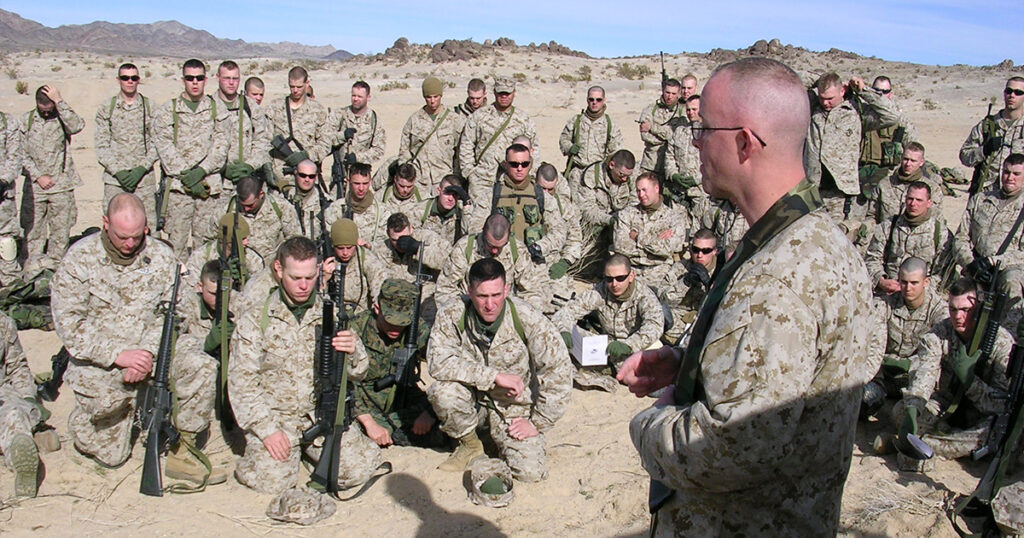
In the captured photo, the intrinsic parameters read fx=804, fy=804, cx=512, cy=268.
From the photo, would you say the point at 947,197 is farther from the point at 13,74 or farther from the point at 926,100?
the point at 13,74

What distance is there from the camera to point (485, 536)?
15.1ft

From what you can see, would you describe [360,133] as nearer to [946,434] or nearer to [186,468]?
[186,468]

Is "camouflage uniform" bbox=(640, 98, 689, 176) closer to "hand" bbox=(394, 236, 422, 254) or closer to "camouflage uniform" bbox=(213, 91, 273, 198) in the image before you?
"hand" bbox=(394, 236, 422, 254)

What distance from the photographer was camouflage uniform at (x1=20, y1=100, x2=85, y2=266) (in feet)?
29.0

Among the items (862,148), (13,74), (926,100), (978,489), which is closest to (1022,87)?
(862,148)

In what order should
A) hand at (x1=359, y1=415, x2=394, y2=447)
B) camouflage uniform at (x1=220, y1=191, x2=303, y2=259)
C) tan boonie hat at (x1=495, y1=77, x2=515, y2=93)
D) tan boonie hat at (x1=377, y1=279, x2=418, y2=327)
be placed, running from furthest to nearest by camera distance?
tan boonie hat at (x1=495, y1=77, x2=515, y2=93) → camouflage uniform at (x1=220, y1=191, x2=303, y2=259) → tan boonie hat at (x1=377, y1=279, x2=418, y2=327) → hand at (x1=359, y1=415, x2=394, y2=447)

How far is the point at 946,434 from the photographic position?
539 cm

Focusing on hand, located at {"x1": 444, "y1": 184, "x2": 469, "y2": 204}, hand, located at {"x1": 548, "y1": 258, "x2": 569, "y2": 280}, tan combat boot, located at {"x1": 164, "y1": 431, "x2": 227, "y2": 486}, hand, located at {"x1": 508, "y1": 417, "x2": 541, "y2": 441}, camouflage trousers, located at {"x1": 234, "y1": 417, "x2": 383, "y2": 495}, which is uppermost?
hand, located at {"x1": 444, "y1": 184, "x2": 469, "y2": 204}

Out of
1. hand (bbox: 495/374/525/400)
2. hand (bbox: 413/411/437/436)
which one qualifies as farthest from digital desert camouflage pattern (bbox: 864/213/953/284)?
hand (bbox: 413/411/437/436)

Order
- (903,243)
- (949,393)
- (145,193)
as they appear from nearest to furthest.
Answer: (949,393) < (903,243) < (145,193)

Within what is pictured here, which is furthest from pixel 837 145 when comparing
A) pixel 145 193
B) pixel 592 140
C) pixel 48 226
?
pixel 48 226

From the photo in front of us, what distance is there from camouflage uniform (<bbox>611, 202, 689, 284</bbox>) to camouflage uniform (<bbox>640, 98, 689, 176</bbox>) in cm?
220

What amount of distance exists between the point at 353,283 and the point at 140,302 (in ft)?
5.77

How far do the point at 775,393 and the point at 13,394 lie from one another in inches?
206
